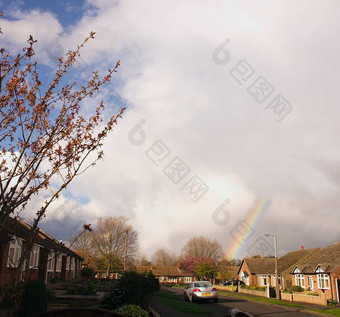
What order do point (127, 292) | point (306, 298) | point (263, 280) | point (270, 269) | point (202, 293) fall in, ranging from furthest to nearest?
point (263, 280), point (270, 269), point (306, 298), point (202, 293), point (127, 292)

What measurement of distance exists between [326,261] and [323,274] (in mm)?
1846

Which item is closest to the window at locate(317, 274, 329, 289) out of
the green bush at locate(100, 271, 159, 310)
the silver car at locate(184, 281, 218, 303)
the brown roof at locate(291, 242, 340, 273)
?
the brown roof at locate(291, 242, 340, 273)

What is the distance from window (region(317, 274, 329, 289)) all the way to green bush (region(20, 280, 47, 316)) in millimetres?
30799

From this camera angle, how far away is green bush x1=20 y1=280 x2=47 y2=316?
1115cm

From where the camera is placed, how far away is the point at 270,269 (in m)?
49.8

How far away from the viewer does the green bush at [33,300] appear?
11.1 m

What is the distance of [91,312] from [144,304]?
277 inches

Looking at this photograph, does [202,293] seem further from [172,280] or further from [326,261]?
[172,280]

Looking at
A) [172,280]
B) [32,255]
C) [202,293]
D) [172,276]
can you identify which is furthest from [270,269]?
[172,280]

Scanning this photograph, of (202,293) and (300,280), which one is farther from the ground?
(202,293)

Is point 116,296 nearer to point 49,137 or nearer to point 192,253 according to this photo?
point 49,137

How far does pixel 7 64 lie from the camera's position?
14.4ft

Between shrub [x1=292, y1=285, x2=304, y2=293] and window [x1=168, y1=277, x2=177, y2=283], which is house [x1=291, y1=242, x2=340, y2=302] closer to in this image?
shrub [x1=292, y1=285, x2=304, y2=293]

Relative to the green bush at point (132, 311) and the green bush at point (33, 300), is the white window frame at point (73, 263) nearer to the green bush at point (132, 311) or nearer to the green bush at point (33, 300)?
the green bush at point (33, 300)
